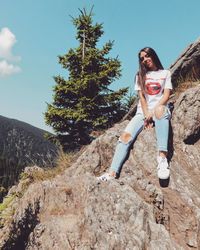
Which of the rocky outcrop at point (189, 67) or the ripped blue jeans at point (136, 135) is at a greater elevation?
the rocky outcrop at point (189, 67)

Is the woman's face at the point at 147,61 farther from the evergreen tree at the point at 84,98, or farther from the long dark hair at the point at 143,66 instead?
the evergreen tree at the point at 84,98

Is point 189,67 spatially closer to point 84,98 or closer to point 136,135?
point 136,135

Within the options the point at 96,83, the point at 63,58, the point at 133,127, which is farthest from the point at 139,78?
the point at 63,58

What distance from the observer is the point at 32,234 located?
610 centimetres

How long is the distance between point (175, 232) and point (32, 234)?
8.32 feet

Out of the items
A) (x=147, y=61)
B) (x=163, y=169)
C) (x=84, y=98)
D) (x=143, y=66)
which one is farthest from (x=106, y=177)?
(x=84, y=98)

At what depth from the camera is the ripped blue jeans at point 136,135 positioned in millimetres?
7043

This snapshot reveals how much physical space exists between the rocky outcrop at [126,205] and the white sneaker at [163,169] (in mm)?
191

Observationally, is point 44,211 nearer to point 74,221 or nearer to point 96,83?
point 74,221

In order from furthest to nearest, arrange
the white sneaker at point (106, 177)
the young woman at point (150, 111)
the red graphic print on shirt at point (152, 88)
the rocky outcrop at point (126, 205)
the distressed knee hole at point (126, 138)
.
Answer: the red graphic print on shirt at point (152, 88), the distressed knee hole at point (126, 138), the young woman at point (150, 111), the white sneaker at point (106, 177), the rocky outcrop at point (126, 205)

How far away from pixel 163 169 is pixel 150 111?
4.62ft

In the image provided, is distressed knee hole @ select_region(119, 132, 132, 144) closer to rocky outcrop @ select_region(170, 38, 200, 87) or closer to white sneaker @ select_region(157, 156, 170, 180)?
white sneaker @ select_region(157, 156, 170, 180)

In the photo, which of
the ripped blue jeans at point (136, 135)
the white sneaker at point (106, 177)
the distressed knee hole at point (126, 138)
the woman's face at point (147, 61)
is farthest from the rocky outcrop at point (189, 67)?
the white sneaker at point (106, 177)

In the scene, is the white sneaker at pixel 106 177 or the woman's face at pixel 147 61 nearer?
the white sneaker at pixel 106 177
